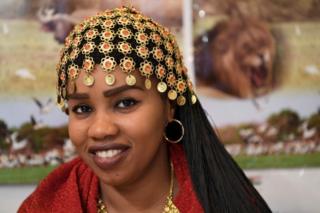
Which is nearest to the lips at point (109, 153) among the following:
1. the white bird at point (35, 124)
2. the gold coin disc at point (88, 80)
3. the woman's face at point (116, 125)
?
the woman's face at point (116, 125)

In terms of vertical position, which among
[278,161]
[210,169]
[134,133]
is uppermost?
[134,133]

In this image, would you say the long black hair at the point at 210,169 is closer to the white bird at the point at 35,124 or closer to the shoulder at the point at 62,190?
the shoulder at the point at 62,190

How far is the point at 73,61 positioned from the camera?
0.82 metres

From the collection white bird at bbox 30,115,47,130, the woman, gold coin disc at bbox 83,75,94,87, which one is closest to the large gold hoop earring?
the woman

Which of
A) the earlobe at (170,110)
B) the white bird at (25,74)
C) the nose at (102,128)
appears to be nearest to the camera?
the nose at (102,128)

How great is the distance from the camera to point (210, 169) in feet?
3.01

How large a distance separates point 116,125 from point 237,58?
65 cm

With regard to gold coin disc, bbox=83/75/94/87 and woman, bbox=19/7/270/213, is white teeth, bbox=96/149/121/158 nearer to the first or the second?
woman, bbox=19/7/270/213

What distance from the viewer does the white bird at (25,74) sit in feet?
4.29

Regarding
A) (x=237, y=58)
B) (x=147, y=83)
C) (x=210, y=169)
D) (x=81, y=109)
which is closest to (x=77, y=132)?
(x=81, y=109)

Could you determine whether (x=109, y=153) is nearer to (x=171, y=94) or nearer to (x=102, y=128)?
(x=102, y=128)

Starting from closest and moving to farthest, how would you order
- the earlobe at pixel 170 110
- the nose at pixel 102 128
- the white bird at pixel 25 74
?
the nose at pixel 102 128 < the earlobe at pixel 170 110 < the white bird at pixel 25 74

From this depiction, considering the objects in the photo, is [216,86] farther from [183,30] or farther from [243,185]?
[243,185]

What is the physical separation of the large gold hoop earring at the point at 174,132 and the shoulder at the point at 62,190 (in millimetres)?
191
